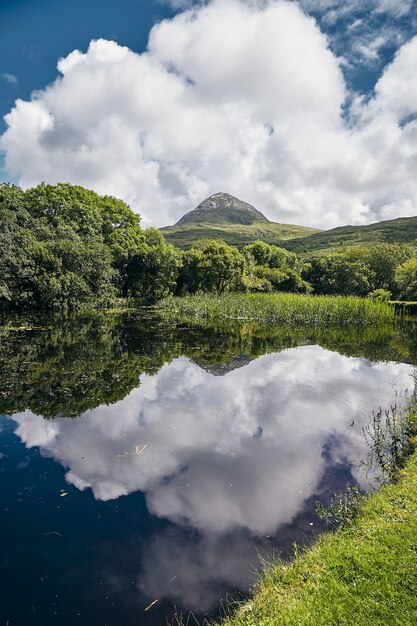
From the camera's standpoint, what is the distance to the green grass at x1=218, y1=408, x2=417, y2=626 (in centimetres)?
319

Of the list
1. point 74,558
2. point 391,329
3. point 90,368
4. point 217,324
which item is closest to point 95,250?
point 217,324

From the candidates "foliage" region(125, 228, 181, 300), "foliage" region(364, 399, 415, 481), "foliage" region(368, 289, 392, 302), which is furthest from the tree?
"foliage" region(364, 399, 415, 481)

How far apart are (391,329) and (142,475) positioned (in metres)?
24.1

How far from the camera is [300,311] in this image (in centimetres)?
2812

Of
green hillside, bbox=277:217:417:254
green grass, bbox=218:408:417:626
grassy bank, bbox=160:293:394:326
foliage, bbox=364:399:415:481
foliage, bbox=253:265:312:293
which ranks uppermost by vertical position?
green hillside, bbox=277:217:417:254

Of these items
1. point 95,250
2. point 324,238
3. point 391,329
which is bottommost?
point 391,329

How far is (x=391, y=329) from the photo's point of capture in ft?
83.0

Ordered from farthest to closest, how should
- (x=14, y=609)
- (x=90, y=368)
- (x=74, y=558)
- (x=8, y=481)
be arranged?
1. (x=90, y=368)
2. (x=8, y=481)
3. (x=74, y=558)
4. (x=14, y=609)

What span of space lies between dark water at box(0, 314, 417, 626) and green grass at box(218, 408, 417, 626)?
43 cm

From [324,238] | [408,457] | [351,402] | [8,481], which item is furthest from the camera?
[324,238]

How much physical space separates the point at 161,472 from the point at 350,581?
3.64m

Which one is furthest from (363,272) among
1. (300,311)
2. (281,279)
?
(300,311)

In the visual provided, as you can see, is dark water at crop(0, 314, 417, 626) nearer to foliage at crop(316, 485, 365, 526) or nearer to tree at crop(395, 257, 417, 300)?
foliage at crop(316, 485, 365, 526)

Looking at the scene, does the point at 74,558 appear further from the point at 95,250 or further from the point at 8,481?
the point at 95,250
